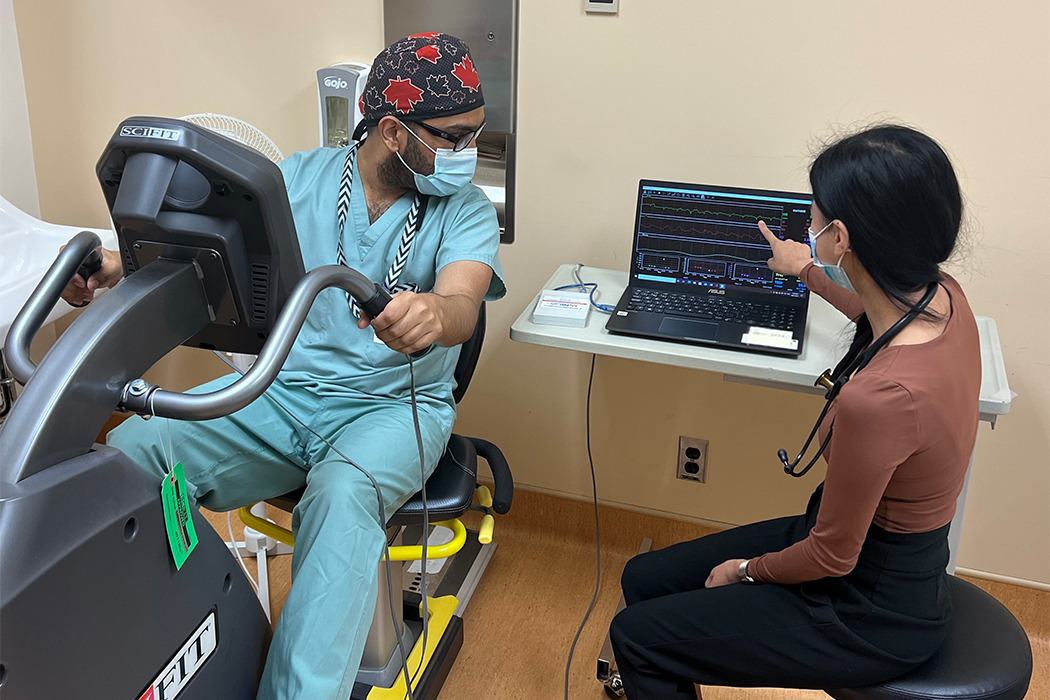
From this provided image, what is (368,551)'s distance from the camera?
49.7 inches

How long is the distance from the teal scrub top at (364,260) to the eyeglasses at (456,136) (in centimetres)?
10

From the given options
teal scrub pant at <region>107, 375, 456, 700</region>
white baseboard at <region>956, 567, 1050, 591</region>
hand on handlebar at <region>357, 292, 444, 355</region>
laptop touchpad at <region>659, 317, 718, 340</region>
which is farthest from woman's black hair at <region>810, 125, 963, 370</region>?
white baseboard at <region>956, 567, 1050, 591</region>

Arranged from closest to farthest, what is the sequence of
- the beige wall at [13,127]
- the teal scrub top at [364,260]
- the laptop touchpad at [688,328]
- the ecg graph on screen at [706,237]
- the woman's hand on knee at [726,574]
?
the woman's hand on knee at [726,574]
the teal scrub top at [364,260]
the laptop touchpad at [688,328]
the ecg graph on screen at [706,237]
the beige wall at [13,127]

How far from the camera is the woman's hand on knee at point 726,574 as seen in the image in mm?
1415

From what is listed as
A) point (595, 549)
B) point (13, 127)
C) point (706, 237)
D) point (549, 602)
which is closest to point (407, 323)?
point (706, 237)

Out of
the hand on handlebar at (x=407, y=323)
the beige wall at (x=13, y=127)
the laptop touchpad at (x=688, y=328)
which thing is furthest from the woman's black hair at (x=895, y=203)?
the beige wall at (x=13, y=127)

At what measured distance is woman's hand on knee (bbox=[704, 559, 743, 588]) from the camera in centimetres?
142

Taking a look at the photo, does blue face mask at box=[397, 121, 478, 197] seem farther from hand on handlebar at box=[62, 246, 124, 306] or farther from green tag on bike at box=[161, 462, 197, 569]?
green tag on bike at box=[161, 462, 197, 569]

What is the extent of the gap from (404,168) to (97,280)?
58 cm

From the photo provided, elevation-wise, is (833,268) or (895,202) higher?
(895,202)

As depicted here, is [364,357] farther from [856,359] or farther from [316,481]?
[856,359]

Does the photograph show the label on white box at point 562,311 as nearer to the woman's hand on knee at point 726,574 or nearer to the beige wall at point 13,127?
the woman's hand on knee at point 726,574

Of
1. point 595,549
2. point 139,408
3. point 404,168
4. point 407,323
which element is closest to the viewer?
point 139,408

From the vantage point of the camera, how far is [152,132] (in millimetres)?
855
